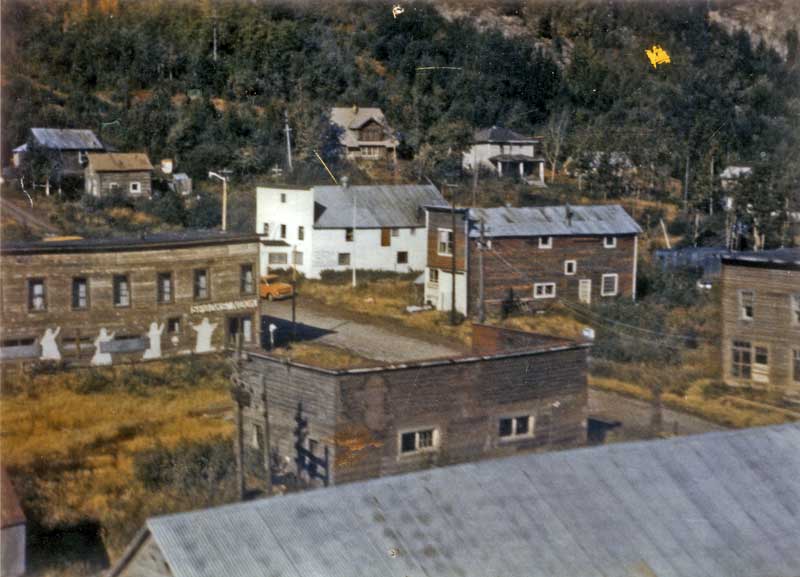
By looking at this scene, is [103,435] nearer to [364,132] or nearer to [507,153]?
[364,132]

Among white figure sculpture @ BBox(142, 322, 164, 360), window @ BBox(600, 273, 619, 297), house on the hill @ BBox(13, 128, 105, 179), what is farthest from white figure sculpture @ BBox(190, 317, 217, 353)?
window @ BBox(600, 273, 619, 297)

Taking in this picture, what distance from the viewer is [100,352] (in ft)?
13.3

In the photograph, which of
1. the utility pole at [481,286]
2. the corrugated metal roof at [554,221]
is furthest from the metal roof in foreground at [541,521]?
the corrugated metal roof at [554,221]

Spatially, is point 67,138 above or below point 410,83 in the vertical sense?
below

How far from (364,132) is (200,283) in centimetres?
89

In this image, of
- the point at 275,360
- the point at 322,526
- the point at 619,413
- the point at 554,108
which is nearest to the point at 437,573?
the point at 322,526

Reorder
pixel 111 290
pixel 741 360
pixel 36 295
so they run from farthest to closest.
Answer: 1. pixel 741 360
2. pixel 111 290
3. pixel 36 295

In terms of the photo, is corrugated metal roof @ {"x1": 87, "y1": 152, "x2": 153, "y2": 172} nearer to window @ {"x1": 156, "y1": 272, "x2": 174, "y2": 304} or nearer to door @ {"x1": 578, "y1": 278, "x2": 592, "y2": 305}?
window @ {"x1": 156, "y1": 272, "x2": 174, "y2": 304}

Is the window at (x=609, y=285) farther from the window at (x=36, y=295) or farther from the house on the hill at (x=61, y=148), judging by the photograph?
the window at (x=36, y=295)

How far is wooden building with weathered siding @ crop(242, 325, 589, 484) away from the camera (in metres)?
4.24

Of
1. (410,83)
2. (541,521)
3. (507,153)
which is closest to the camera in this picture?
(541,521)

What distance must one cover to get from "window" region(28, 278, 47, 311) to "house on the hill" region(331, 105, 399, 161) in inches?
46.6

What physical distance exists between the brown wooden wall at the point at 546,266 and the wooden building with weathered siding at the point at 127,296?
3.15 feet

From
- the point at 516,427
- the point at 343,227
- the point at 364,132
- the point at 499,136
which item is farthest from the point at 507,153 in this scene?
the point at 516,427
